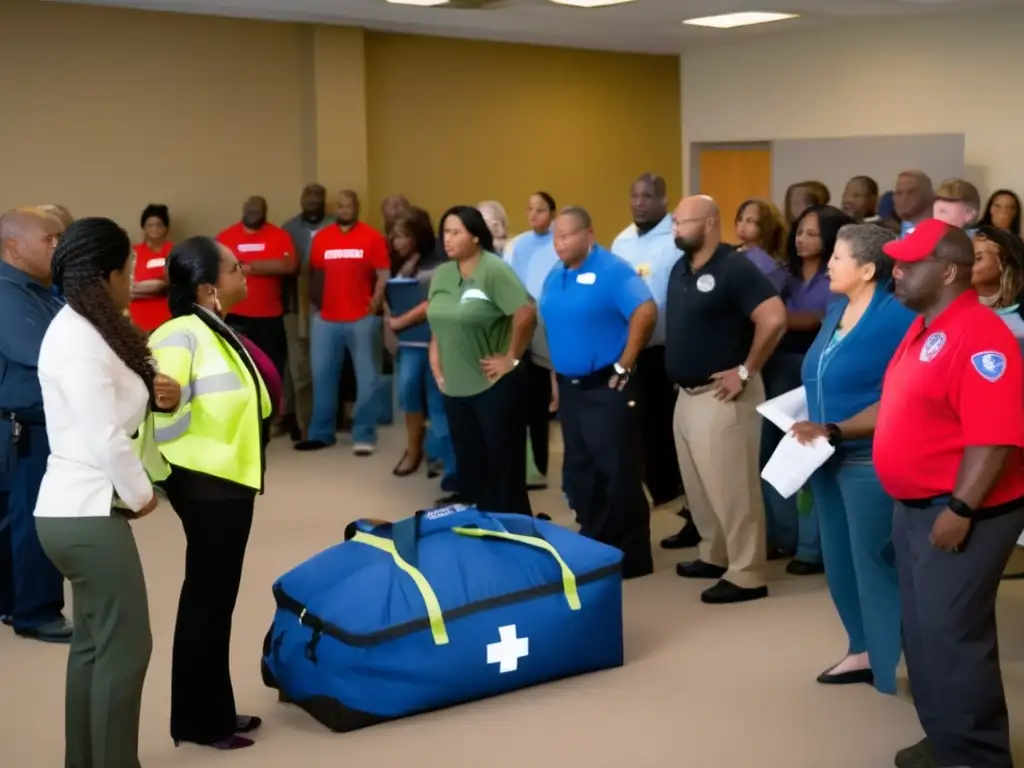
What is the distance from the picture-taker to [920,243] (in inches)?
132

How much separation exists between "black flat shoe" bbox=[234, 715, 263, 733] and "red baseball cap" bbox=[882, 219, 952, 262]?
7.48 ft

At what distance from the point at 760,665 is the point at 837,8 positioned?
5.29m

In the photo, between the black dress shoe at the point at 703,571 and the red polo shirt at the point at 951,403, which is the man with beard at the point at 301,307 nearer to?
the black dress shoe at the point at 703,571

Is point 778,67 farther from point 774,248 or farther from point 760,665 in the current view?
point 760,665

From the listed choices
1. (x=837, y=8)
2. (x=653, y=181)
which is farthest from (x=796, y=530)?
(x=837, y=8)

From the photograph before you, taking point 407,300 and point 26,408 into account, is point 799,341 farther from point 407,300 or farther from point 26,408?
point 26,408

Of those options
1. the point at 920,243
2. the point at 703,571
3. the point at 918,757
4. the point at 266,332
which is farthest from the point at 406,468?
the point at 920,243

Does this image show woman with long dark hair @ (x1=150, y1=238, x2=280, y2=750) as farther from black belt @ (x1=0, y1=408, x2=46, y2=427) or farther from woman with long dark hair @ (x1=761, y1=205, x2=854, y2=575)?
woman with long dark hair @ (x1=761, y1=205, x2=854, y2=575)

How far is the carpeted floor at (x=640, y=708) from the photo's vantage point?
12.6ft

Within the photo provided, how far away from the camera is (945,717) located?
3.40 m

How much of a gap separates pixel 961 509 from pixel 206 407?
6.41 ft

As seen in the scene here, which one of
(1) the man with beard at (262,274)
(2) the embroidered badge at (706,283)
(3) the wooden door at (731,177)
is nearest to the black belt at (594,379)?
(2) the embroidered badge at (706,283)

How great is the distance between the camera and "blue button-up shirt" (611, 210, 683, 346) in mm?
6375

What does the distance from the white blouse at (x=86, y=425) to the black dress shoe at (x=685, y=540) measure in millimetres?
3332
